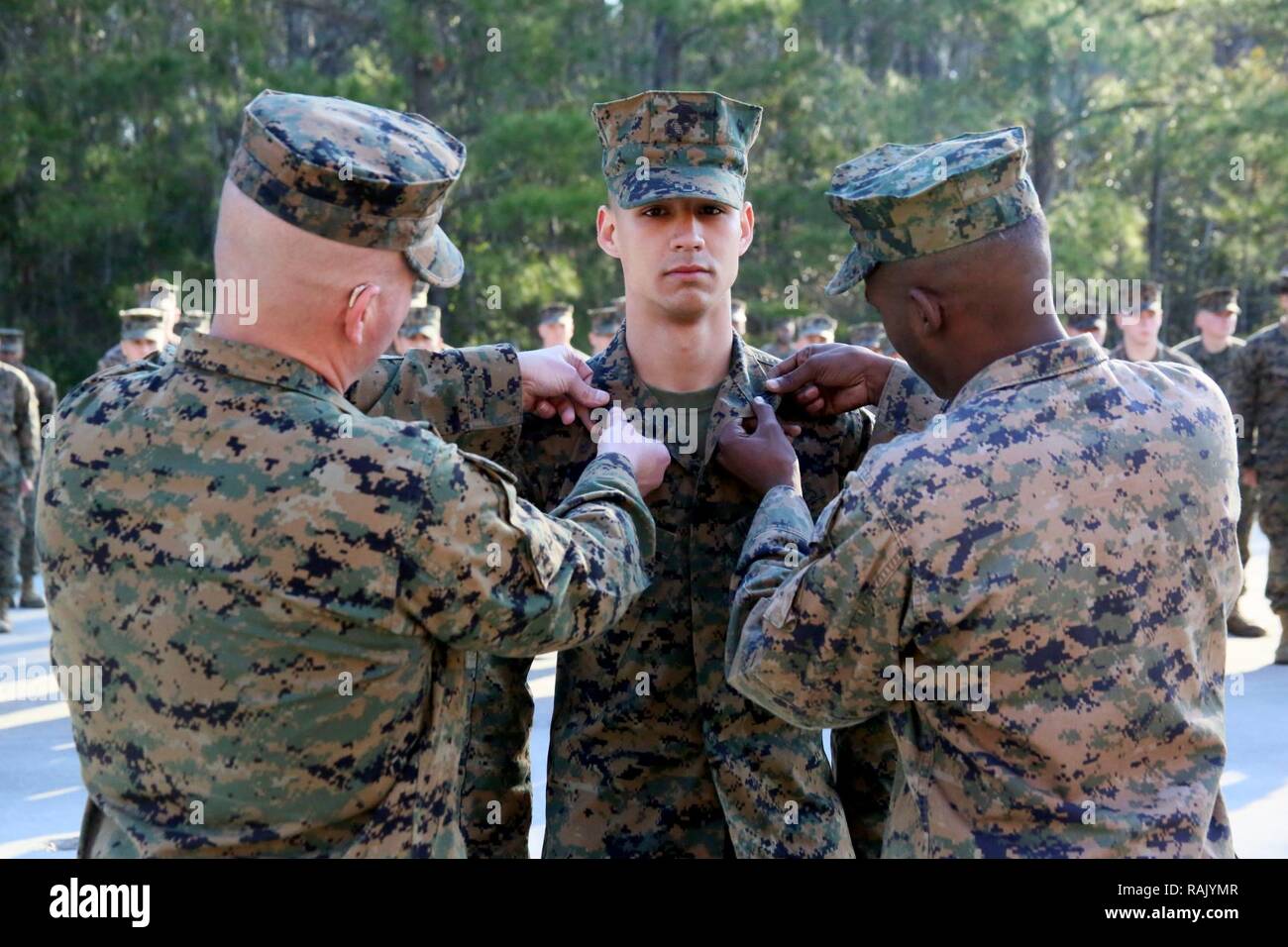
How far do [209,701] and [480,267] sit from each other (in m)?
16.2

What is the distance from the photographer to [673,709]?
3160 millimetres

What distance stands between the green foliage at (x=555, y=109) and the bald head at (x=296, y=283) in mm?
15116

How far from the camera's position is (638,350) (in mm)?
3344

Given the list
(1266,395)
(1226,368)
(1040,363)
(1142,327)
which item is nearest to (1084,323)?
(1142,327)

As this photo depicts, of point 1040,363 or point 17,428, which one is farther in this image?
point 17,428

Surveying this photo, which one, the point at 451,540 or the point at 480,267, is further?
the point at 480,267

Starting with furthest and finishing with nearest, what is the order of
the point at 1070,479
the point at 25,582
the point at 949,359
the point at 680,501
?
the point at 25,582
the point at 680,501
the point at 949,359
the point at 1070,479

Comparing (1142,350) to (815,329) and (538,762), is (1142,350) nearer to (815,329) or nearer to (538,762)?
(815,329)

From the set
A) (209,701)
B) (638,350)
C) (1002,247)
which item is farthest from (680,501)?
(209,701)

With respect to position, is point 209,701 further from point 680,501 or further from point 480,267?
point 480,267

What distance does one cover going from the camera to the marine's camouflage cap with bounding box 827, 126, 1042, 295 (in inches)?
98.0

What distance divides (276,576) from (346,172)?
61 cm

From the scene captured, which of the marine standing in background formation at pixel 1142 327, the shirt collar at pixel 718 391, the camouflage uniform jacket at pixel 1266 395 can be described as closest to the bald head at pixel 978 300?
the shirt collar at pixel 718 391

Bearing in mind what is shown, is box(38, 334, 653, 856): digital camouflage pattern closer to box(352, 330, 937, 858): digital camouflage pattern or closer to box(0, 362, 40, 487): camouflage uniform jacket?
box(352, 330, 937, 858): digital camouflage pattern
